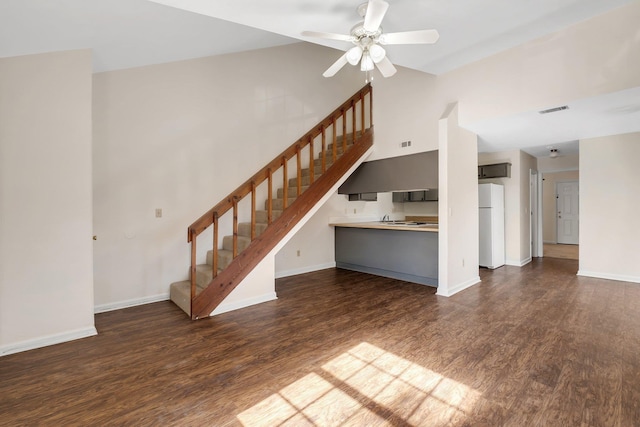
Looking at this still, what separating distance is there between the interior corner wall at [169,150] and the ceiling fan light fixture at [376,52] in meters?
2.62

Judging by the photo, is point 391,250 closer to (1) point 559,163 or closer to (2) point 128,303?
(2) point 128,303

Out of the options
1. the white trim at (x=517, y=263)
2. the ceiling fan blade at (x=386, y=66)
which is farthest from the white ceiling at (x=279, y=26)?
the white trim at (x=517, y=263)

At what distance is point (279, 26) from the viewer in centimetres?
273

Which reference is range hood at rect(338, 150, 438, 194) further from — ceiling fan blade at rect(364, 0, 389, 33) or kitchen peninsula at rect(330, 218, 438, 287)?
ceiling fan blade at rect(364, 0, 389, 33)

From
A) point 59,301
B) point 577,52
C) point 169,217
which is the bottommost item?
point 59,301

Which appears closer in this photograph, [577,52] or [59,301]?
[59,301]

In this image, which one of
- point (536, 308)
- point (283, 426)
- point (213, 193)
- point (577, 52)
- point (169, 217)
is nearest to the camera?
point (283, 426)

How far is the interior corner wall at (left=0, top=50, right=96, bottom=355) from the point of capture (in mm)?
2525

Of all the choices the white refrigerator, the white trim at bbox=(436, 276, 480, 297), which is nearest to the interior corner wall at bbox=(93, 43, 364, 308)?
the white trim at bbox=(436, 276, 480, 297)

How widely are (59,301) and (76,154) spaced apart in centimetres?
133

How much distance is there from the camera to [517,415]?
1.73 m

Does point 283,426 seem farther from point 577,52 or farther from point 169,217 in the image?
point 577,52

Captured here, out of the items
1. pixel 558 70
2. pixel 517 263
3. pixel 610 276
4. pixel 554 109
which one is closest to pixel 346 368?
pixel 554 109

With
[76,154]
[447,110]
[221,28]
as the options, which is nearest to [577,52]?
[447,110]
